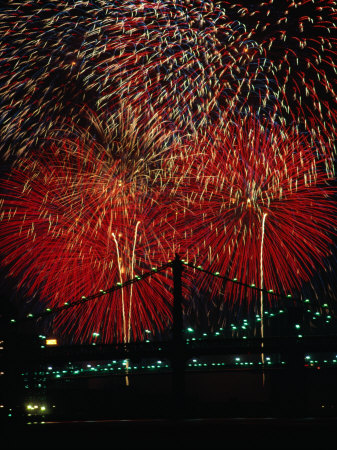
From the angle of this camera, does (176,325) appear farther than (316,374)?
No

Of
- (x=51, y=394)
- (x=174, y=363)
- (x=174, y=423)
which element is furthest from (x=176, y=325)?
(x=174, y=423)

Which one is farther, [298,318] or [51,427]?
[298,318]

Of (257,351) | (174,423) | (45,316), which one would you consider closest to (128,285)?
(45,316)

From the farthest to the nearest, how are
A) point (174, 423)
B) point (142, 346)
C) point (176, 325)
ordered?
point (142, 346) < point (176, 325) < point (174, 423)

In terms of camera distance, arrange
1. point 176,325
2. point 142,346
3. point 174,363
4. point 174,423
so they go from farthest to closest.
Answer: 1. point 142,346
2. point 176,325
3. point 174,363
4. point 174,423

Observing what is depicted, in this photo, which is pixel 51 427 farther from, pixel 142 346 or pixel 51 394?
pixel 51 394

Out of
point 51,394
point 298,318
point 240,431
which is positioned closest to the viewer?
point 240,431

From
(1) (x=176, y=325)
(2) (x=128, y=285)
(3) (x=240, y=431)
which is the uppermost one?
(2) (x=128, y=285)

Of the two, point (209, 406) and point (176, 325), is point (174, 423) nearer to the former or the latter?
point (176, 325)

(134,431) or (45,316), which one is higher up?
(45,316)
